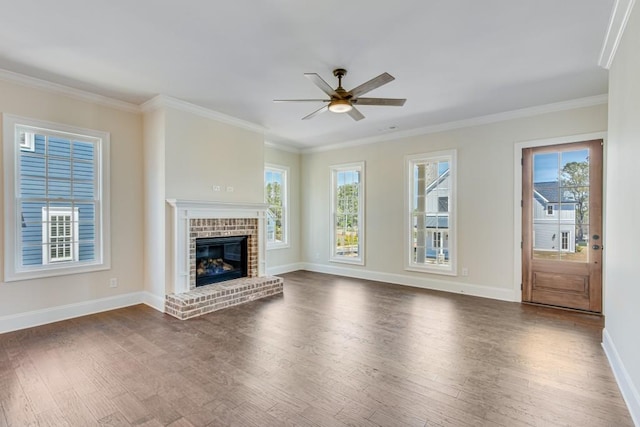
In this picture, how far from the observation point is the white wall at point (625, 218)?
2123 mm

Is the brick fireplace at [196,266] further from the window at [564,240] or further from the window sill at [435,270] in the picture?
the window at [564,240]

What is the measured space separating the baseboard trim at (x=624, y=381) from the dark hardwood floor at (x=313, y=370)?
58 mm

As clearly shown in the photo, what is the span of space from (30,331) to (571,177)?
7.11 metres

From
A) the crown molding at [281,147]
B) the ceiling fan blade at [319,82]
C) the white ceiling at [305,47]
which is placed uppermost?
→ the white ceiling at [305,47]

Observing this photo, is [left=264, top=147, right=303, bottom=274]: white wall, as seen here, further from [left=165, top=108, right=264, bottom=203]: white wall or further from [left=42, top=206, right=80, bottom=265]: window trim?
[left=42, top=206, right=80, bottom=265]: window trim

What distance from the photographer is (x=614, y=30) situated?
259 cm

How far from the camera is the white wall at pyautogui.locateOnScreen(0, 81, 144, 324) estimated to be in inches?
141

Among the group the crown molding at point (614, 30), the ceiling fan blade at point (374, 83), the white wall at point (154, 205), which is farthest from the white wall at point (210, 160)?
the crown molding at point (614, 30)

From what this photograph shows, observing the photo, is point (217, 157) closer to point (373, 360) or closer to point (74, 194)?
point (74, 194)

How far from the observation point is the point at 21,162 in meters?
3.65

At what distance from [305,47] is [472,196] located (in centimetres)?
371

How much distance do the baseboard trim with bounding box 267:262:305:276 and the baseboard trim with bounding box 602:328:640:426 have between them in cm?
538

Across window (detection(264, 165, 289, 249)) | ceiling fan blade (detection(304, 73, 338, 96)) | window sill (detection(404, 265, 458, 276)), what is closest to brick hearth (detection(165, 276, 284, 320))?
window (detection(264, 165, 289, 249))

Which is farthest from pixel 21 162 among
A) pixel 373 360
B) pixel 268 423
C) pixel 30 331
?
pixel 373 360
